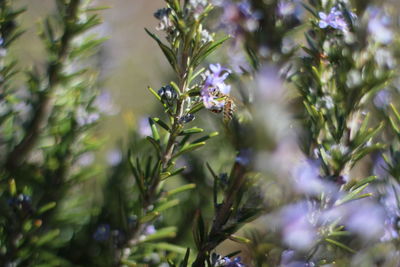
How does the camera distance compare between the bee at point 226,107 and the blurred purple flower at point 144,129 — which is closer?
the bee at point 226,107

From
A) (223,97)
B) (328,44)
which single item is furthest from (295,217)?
(328,44)

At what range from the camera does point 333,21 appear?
20.0 inches

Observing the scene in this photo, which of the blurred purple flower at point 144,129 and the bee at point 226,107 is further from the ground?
the bee at point 226,107

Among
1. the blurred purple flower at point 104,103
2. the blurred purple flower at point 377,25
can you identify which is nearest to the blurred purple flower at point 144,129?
the blurred purple flower at point 104,103

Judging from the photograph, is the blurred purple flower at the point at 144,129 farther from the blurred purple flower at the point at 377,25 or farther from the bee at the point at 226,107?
the blurred purple flower at the point at 377,25

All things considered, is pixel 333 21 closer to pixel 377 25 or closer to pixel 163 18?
pixel 377 25

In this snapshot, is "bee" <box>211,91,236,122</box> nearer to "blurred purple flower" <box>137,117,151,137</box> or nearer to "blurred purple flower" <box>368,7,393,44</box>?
"blurred purple flower" <box>368,7,393,44</box>

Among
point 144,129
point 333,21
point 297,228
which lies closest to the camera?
point 297,228

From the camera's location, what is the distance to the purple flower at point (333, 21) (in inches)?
19.6

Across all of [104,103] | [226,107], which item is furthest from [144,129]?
[226,107]

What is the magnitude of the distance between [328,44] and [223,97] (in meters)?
0.18

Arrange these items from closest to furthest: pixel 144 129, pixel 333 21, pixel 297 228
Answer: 1. pixel 297 228
2. pixel 333 21
3. pixel 144 129

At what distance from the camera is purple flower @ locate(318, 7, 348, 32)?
50cm

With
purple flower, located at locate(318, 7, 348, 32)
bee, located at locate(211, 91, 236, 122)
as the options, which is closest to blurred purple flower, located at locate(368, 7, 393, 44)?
purple flower, located at locate(318, 7, 348, 32)
